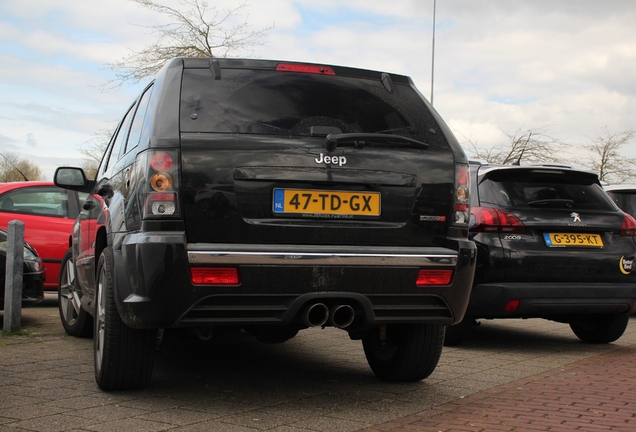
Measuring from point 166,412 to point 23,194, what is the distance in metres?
6.49

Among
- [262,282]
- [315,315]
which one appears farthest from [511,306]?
[262,282]

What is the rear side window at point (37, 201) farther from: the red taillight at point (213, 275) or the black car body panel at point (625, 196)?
the black car body panel at point (625, 196)

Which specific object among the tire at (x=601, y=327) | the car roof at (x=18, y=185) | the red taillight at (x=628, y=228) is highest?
the car roof at (x=18, y=185)

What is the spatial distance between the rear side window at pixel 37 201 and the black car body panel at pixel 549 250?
17.6 ft

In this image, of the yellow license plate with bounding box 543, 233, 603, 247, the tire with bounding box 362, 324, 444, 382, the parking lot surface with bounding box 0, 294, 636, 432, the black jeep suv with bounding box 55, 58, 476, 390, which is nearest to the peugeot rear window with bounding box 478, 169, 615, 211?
the yellow license plate with bounding box 543, 233, 603, 247

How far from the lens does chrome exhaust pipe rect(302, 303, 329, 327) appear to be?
429 cm

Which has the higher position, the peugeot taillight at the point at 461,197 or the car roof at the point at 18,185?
the car roof at the point at 18,185

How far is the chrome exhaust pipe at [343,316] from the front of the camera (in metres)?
4.37

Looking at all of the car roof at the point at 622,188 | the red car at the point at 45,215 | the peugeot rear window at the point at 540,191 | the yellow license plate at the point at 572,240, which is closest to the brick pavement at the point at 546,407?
the yellow license plate at the point at 572,240

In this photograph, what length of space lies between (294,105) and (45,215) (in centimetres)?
631

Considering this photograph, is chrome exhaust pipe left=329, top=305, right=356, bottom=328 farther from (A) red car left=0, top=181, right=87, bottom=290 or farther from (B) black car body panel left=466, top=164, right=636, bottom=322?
(A) red car left=0, top=181, right=87, bottom=290

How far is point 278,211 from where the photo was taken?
167 inches

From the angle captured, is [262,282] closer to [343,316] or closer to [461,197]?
[343,316]

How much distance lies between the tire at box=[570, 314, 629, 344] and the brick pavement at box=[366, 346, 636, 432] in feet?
5.29
